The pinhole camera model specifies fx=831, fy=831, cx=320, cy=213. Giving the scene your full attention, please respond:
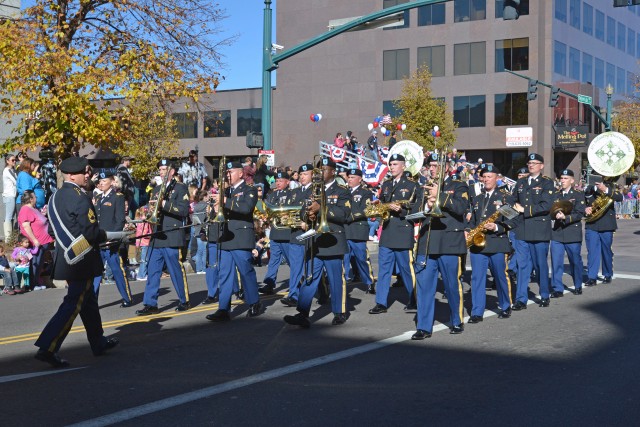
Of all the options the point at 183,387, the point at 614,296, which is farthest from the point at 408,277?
the point at 183,387

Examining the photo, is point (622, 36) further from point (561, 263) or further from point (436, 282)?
point (436, 282)

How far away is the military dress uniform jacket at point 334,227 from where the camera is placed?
10.1m

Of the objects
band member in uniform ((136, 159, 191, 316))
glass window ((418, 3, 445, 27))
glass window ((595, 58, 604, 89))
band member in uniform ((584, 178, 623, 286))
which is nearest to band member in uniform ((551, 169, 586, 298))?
band member in uniform ((584, 178, 623, 286))

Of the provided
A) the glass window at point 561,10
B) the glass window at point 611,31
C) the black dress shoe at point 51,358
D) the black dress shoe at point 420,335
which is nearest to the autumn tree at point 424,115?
the glass window at point 561,10

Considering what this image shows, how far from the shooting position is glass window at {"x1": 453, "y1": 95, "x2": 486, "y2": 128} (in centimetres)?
5209

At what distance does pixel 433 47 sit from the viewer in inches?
2078

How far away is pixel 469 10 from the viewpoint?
5169 cm

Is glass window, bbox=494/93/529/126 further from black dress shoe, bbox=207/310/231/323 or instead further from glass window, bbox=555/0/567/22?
black dress shoe, bbox=207/310/231/323

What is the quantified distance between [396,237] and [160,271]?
3.33 metres

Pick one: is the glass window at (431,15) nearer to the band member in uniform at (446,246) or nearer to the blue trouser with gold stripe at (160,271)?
the blue trouser with gold stripe at (160,271)

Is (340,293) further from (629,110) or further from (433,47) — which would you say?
(629,110)

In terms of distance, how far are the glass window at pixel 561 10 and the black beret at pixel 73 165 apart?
48393 mm

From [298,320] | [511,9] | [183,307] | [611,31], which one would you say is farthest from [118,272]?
[611,31]

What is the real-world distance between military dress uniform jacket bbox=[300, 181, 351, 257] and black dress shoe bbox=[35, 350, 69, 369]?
3.40m
